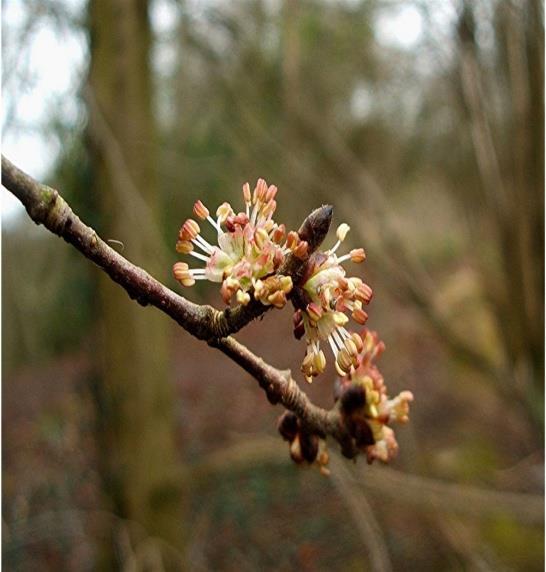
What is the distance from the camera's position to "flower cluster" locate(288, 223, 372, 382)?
60 centimetres

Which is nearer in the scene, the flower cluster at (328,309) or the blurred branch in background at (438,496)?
the flower cluster at (328,309)

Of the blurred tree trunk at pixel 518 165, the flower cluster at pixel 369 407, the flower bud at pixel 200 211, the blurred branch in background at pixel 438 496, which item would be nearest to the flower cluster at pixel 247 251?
the flower bud at pixel 200 211

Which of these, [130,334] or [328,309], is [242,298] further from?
[130,334]

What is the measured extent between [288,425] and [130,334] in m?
2.28

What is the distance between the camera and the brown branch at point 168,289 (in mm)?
485

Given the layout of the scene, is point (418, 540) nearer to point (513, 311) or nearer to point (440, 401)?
point (513, 311)

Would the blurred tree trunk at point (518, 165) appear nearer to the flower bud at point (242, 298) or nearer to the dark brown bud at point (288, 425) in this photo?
the dark brown bud at point (288, 425)

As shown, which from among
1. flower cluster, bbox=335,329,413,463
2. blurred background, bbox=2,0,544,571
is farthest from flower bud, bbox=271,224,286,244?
blurred background, bbox=2,0,544,571

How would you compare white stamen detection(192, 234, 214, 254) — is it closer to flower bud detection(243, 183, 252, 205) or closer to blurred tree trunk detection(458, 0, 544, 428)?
flower bud detection(243, 183, 252, 205)

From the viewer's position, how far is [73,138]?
9.46ft

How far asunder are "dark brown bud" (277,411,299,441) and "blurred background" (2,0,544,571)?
160 cm

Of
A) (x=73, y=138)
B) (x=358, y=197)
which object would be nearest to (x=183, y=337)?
(x=358, y=197)

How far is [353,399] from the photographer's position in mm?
720

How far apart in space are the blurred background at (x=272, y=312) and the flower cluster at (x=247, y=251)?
1747mm
